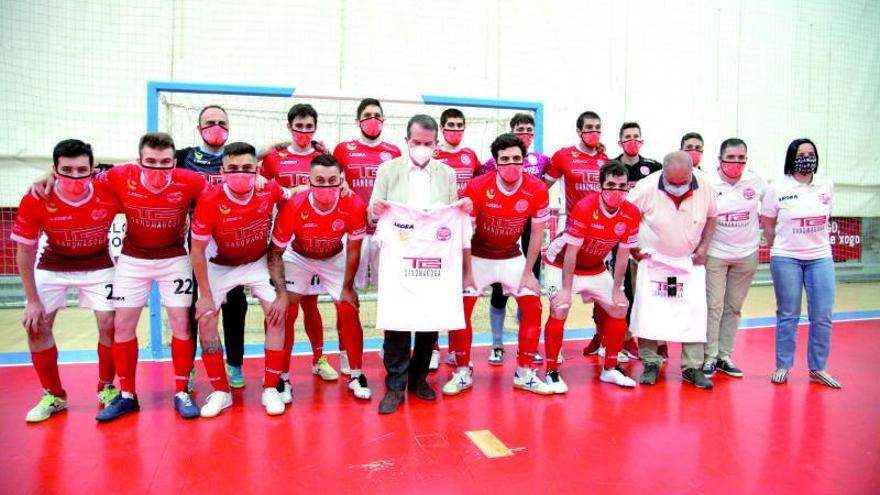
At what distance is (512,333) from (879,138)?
31.3 ft

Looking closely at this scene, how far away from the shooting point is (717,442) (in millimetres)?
3236

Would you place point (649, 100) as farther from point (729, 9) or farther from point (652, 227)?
A: point (652, 227)

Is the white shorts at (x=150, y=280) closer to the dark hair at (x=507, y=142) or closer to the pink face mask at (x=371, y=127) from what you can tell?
the pink face mask at (x=371, y=127)

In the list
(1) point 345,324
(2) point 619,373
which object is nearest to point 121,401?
(1) point 345,324

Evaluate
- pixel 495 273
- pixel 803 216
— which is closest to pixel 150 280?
pixel 495 273

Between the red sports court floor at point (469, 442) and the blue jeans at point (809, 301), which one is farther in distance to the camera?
the blue jeans at point (809, 301)

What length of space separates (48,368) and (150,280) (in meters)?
0.82

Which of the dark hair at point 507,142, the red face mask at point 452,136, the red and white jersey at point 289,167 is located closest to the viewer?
the dark hair at point 507,142

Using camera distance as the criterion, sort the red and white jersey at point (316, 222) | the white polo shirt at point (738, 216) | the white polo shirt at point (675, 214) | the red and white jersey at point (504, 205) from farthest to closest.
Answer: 1. the white polo shirt at point (738, 216)
2. the white polo shirt at point (675, 214)
3. the red and white jersey at point (504, 205)
4. the red and white jersey at point (316, 222)

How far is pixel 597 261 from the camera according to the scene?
4340 millimetres

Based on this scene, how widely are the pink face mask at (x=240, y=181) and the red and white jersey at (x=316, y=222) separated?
0.31m

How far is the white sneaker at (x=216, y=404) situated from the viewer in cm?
359

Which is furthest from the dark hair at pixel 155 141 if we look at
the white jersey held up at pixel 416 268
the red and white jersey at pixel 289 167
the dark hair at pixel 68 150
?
the white jersey held up at pixel 416 268

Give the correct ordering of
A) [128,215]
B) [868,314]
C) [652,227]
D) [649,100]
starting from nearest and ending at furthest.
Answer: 1. [128,215]
2. [652,227]
3. [868,314]
4. [649,100]
